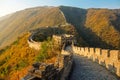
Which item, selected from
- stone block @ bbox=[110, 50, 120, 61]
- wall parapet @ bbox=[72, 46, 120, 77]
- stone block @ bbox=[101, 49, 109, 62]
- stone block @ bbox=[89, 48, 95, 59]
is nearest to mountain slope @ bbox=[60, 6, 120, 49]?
stone block @ bbox=[89, 48, 95, 59]

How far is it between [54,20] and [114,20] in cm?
3343

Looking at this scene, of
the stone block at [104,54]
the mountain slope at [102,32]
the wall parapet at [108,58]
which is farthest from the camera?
the mountain slope at [102,32]

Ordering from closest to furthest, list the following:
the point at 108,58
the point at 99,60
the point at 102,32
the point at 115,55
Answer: the point at 115,55 < the point at 108,58 < the point at 99,60 < the point at 102,32

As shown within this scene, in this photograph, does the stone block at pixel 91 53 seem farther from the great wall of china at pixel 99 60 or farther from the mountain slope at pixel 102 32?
the mountain slope at pixel 102 32

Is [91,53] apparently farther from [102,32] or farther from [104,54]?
[102,32]

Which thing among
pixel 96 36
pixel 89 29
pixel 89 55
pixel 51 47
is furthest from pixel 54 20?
pixel 89 55

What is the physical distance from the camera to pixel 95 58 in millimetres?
23141

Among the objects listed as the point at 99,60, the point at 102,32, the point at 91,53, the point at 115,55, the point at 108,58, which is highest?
the point at 115,55

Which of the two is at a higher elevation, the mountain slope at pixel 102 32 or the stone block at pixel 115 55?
the stone block at pixel 115 55

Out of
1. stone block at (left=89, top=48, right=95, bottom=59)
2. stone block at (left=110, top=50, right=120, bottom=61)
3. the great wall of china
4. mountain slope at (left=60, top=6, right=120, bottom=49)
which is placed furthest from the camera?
mountain slope at (left=60, top=6, right=120, bottom=49)

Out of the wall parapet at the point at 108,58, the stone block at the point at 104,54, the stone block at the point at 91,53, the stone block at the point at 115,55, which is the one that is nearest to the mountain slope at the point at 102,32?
the stone block at the point at 91,53

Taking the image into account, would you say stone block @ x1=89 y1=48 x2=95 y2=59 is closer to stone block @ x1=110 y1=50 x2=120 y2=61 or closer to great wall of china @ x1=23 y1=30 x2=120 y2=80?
great wall of china @ x1=23 y1=30 x2=120 y2=80

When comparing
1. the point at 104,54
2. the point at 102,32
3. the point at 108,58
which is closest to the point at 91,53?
the point at 104,54

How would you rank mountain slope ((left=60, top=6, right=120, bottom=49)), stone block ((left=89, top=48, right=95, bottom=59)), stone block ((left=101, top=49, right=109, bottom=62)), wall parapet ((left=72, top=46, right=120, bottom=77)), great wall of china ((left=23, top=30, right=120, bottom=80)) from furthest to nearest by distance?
mountain slope ((left=60, top=6, right=120, bottom=49)) < stone block ((left=89, top=48, right=95, bottom=59)) < stone block ((left=101, top=49, right=109, bottom=62)) < wall parapet ((left=72, top=46, right=120, bottom=77)) < great wall of china ((left=23, top=30, right=120, bottom=80))
